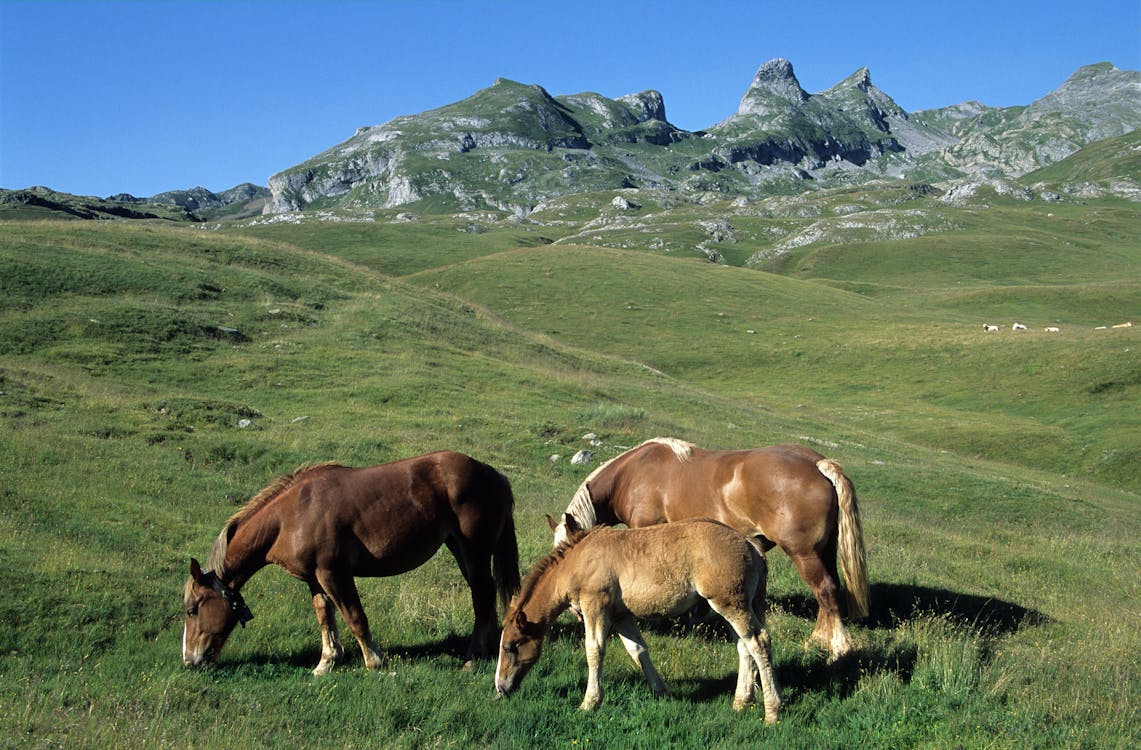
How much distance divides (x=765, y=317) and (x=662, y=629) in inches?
2451

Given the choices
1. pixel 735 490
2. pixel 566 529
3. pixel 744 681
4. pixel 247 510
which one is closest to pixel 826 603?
pixel 735 490

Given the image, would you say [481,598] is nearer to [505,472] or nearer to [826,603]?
[826,603]

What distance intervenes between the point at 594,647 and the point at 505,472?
12923 mm

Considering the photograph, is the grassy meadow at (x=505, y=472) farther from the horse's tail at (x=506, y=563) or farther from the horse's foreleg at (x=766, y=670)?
the horse's tail at (x=506, y=563)

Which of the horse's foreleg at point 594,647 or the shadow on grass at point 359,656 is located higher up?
the horse's foreleg at point 594,647

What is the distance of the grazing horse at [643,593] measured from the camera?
699 centimetres

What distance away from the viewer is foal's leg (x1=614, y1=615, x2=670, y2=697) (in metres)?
7.29

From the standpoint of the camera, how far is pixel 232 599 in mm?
7871

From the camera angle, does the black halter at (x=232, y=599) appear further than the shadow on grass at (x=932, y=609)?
No

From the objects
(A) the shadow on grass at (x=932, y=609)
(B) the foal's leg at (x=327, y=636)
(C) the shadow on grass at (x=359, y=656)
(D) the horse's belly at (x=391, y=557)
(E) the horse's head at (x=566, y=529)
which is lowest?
(A) the shadow on grass at (x=932, y=609)

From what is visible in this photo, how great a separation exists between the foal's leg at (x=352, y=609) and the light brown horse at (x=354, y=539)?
1 centimetres

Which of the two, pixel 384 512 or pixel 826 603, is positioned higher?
pixel 384 512

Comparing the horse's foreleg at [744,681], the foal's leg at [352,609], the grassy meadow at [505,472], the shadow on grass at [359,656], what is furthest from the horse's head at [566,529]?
the foal's leg at [352,609]

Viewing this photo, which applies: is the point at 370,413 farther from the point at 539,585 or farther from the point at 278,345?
the point at 539,585
